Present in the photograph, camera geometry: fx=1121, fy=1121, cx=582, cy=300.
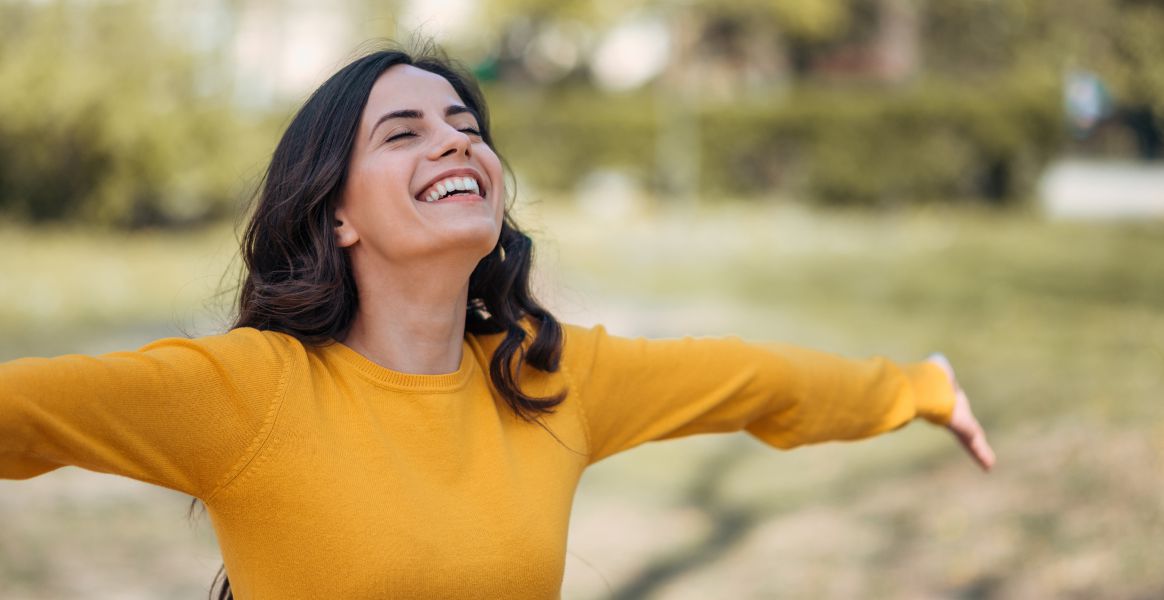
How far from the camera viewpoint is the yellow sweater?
1583 millimetres

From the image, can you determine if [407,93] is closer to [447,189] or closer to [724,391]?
[447,189]

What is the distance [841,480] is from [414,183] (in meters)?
4.25

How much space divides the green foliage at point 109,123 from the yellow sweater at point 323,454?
1244 centimetres

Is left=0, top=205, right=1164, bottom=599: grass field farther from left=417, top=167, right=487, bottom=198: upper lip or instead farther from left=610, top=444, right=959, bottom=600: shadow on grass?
left=417, top=167, right=487, bottom=198: upper lip

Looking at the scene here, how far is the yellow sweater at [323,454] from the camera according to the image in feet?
A: 5.19

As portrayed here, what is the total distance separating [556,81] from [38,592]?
25.9m

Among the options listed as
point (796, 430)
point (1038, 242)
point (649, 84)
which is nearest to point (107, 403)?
point (796, 430)

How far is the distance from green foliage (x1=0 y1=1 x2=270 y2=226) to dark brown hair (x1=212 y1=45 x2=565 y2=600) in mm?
12153

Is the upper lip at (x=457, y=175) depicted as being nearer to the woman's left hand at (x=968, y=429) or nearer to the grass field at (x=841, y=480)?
the grass field at (x=841, y=480)

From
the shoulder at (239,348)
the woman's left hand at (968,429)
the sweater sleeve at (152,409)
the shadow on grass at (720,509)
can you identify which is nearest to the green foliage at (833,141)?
the shadow on grass at (720,509)

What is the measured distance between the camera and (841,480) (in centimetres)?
576

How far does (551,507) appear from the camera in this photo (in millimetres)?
1949

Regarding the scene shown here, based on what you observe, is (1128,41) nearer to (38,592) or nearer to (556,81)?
(38,592)

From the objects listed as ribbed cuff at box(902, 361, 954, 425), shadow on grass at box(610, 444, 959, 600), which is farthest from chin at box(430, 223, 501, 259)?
shadow on grass at box(610, 444, 959, 600)
